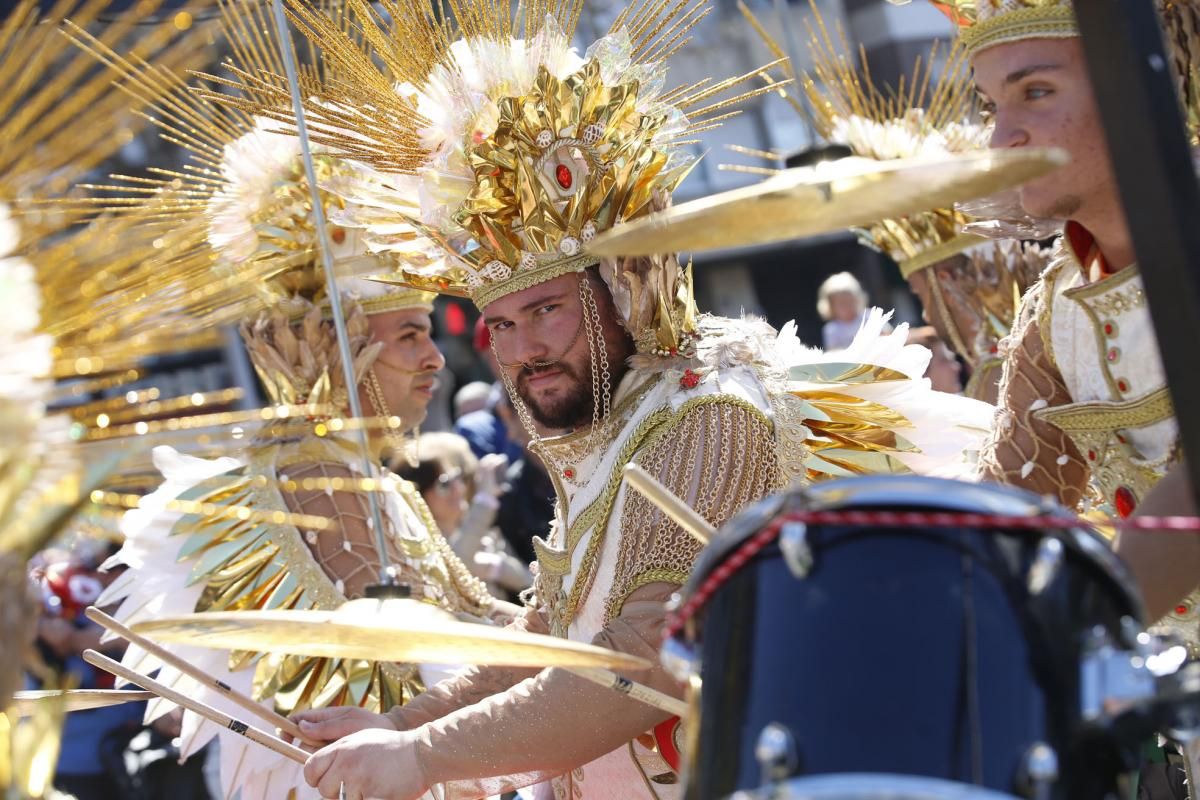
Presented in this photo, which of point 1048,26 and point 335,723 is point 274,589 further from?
point 1048,26

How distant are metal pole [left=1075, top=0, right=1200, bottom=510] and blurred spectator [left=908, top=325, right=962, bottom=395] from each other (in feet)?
12.3

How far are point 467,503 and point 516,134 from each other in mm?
3258

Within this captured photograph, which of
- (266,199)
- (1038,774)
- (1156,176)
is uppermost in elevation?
(266,199)

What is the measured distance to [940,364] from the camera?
17.1 feet

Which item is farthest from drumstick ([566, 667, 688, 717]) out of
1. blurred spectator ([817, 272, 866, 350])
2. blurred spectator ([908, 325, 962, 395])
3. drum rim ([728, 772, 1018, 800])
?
blurred spectator ([817, 272, 866, 350])

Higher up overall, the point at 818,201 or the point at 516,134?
the point at 516,134

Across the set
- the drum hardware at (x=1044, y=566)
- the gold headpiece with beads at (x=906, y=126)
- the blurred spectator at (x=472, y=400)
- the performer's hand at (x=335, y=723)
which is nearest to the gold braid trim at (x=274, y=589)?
the performer's hand at (x=335, y=723)

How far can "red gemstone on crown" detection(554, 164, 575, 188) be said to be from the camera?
3.11 metres

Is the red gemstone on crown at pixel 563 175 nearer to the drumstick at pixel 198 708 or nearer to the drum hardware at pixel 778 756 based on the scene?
the drumstick at pixel 198 708

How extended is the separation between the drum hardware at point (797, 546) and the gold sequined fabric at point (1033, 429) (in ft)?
3.87

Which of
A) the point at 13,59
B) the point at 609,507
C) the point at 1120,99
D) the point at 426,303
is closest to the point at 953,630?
the point at 1120,99

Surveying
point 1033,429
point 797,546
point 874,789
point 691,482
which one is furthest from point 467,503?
point 874,789

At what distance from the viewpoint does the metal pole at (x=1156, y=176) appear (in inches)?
52.9

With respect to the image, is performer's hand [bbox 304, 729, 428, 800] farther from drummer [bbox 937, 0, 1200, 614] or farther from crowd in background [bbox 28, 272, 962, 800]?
crowd in background [bbox 28, 272, 962, 800]
